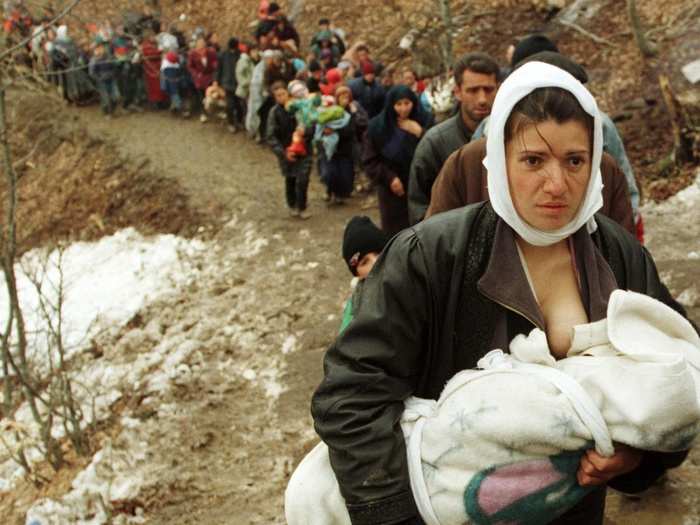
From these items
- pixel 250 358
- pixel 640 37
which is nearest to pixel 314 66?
pixel 640 37

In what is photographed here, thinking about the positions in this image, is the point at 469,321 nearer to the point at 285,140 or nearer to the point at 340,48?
the point at 285,140

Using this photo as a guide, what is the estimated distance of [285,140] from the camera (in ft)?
33.4

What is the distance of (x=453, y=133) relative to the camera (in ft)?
14.9

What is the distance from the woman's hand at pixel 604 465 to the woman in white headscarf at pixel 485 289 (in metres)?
0.02

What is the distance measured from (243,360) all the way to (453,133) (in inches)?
154

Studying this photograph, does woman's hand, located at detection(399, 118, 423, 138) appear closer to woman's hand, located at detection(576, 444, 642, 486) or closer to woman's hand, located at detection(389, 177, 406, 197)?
woman's hand, located at detection(389, 177, 406, 197)

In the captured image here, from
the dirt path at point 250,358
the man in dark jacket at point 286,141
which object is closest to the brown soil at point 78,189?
the dirt path at point 250,358

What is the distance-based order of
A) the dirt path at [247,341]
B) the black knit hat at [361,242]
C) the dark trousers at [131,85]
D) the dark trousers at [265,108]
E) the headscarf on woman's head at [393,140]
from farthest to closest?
the dark trousers at [131,85], the dark trousers at [265,108], the headscarf on woman's head at [393,140], the dirt path at [247,341], the black knit hat at [361,242]

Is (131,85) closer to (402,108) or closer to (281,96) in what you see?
(281,96)

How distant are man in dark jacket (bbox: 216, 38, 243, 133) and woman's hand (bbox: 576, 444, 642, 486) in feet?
44.5

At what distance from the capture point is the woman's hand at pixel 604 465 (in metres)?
1.66

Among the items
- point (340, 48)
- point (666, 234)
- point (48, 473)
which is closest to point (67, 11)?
point (48, 473)

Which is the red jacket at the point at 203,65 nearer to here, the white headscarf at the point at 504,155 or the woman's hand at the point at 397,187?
the woman's hand at the point at 397,187

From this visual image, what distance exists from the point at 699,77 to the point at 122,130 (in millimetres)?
10802
